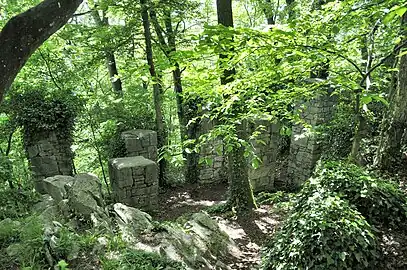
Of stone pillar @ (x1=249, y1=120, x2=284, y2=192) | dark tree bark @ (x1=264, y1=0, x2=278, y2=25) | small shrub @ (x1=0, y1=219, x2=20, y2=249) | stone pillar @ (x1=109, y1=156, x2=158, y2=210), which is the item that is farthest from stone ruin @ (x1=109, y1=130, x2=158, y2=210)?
dark tree bark @ (x1=264, y1=0, x2=278, y2=25)

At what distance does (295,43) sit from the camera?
114 inches

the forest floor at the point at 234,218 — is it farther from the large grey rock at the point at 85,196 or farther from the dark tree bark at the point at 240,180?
the large grey rock at the point at 85,196

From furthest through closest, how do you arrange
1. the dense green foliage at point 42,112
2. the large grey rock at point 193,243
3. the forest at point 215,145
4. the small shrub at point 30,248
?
the dense green foliage at point 42,112
the large grey rock at point 193,243
the forest at point 215,145
the small shrub at point 30,248

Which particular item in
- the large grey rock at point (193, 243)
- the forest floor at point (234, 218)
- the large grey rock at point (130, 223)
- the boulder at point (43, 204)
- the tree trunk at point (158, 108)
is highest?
the tree trunk at point (158, 108)

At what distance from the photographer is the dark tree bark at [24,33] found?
1.97 metres

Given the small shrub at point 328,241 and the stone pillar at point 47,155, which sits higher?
the stone pillar at point 47,155

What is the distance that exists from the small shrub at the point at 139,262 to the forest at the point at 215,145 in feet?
0.05

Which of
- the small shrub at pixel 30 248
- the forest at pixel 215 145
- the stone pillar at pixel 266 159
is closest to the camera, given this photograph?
the small shrub at pixel 30 248

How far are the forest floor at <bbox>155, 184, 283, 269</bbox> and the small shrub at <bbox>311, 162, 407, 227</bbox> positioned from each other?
1.63 meters

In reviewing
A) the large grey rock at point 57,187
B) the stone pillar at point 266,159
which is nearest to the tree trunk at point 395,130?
the stone pillar at point 266,159

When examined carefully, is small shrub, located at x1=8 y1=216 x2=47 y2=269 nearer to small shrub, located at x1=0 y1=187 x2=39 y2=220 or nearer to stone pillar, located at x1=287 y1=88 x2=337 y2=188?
small shrub, located at x1=0 y1=187 x2=39 y2=220

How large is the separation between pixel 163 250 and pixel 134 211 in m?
1.24

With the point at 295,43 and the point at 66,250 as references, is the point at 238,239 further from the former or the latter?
the point at 295,43

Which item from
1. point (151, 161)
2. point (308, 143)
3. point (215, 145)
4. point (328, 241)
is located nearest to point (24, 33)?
point (328, 241)
